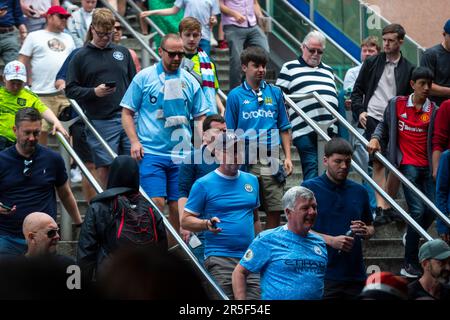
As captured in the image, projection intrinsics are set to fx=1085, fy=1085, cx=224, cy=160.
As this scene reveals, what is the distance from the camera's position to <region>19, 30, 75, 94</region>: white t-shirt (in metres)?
10.5

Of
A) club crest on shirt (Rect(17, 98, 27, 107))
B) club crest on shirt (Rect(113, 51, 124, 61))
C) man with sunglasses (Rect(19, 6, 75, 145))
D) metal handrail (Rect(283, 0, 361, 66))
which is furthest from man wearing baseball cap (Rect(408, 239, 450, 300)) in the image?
metal handrail (Rect(283, 0, 361, 66))

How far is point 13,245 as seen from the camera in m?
7.93

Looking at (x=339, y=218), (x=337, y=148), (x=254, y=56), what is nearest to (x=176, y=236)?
(x=339, y=218)

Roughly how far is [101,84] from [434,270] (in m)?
3.61

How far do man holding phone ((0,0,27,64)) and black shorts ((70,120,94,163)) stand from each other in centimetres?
192

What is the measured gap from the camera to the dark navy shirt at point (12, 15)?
11.5 meters

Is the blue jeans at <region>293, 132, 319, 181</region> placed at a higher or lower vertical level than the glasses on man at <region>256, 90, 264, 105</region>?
lower

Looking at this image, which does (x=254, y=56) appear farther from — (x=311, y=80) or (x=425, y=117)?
(x=425, y=117)

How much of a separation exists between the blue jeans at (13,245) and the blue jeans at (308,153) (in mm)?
2760

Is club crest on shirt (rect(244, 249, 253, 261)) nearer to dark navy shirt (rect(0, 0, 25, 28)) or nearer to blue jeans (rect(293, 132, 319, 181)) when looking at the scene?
blue jeans (rect(293, 132, 319, 181))

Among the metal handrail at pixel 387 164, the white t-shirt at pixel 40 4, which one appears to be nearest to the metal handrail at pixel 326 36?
the metal handrail at pixel 387 164

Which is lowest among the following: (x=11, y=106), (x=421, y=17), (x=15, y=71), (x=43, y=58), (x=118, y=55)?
(x=11, y=106)

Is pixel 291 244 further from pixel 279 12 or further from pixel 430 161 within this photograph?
pixel 279 12
